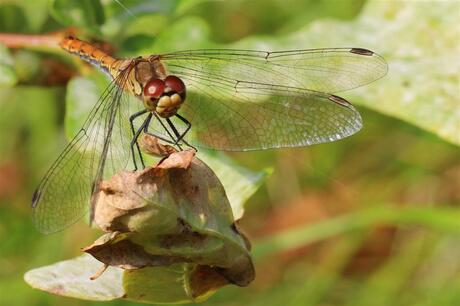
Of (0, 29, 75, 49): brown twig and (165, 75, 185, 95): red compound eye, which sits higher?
(0, 29, 75, 49): brown twig

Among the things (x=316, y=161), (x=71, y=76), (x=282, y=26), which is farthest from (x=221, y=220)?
(x=282, y=26)

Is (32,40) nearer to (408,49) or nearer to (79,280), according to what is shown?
(79,280)

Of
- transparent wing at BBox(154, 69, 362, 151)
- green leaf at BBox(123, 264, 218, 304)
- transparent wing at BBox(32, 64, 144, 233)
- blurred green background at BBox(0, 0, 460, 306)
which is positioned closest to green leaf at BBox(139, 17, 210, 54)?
blurred green background at BBox(0, 0, 460, 306)

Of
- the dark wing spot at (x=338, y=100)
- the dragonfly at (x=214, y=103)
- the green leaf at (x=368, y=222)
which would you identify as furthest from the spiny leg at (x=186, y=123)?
the green leaf at (x=368, y=222)

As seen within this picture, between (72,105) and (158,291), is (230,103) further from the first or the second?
(158,291)

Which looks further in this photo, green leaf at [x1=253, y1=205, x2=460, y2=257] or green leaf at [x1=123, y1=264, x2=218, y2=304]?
green leaf at [x1=253, y1=205, x2=460, y2=257]

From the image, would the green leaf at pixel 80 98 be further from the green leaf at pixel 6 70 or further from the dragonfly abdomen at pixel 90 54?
the green leaf at pixel 6 70

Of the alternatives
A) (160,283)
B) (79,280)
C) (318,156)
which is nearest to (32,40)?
(79,280)

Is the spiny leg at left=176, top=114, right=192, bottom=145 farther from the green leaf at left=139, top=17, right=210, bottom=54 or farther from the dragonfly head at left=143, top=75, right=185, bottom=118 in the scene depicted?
the green leaf at left=139, top=17, right=210, bottom=54
